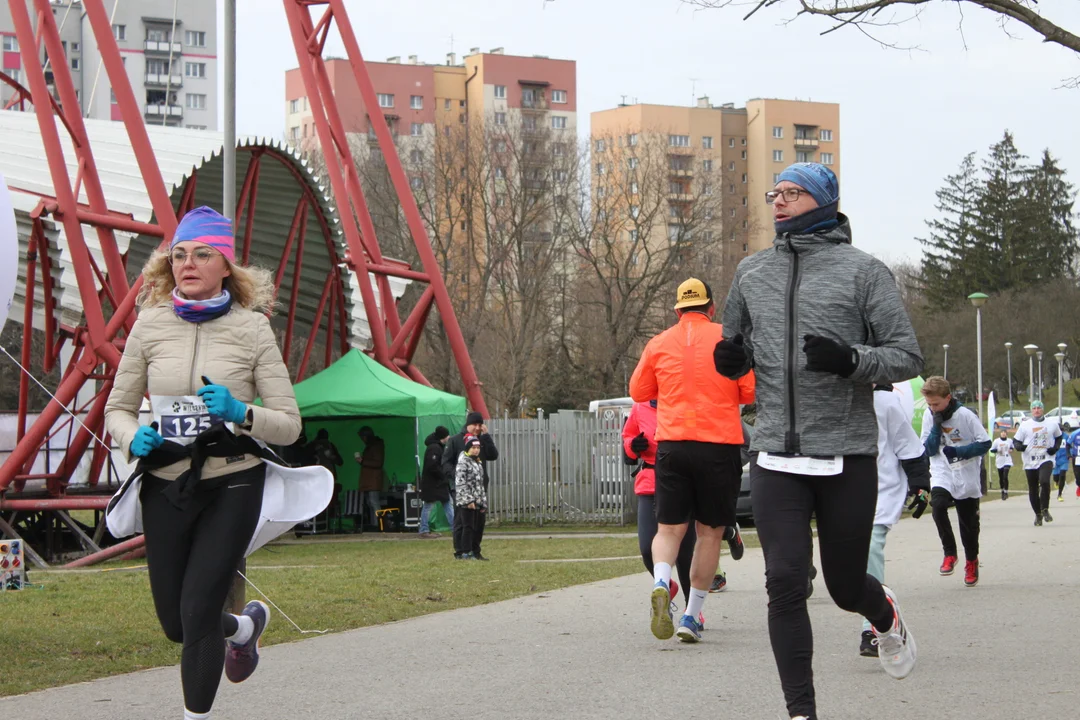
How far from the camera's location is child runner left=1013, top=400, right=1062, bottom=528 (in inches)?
836

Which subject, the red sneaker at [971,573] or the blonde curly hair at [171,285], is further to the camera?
→ the red sneaker at [971,573]

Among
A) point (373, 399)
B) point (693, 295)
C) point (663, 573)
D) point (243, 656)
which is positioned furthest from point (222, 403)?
point (373, 399)

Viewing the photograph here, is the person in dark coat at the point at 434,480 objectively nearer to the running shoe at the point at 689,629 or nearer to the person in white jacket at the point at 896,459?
the person in white jacket at the point at 896,459

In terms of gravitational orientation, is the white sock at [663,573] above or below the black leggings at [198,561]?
below

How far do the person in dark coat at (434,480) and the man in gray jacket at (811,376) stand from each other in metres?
16.1

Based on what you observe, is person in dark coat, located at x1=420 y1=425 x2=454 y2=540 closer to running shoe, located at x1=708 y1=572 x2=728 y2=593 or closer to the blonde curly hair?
running shoe, located at x1=708 y1=572 x2=728 y2=593

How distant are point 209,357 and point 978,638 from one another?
15.5 ft

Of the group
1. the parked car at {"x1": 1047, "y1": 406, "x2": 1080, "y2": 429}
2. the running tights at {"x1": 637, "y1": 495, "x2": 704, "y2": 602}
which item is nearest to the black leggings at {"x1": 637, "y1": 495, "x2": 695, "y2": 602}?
the running tights at {"x1": 637, "y1": 495, "x2": 704, "y2": 602}

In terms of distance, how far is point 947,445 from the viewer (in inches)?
460

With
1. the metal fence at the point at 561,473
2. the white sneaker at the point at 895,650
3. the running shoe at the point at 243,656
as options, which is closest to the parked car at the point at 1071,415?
the metal fence at the point at 561,473

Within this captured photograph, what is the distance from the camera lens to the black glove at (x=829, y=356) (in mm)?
5008

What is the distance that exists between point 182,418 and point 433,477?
16.9m

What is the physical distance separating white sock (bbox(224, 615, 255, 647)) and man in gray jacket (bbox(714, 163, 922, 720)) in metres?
1.90

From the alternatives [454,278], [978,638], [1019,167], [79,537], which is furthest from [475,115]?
[1019,167]
